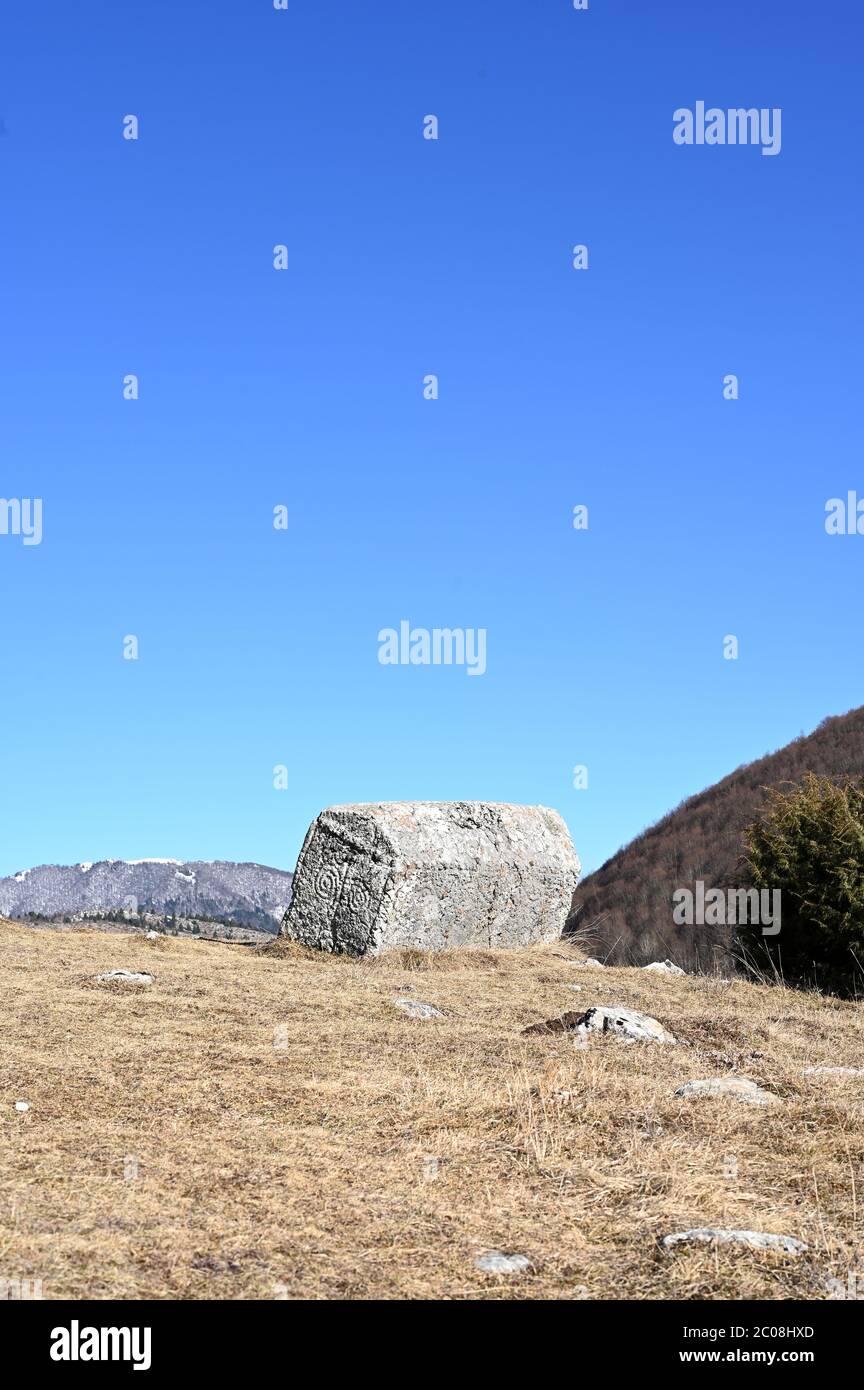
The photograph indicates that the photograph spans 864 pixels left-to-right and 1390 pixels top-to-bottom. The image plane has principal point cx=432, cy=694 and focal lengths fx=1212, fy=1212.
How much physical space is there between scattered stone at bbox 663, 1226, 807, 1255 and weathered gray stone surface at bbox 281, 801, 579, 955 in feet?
35.5

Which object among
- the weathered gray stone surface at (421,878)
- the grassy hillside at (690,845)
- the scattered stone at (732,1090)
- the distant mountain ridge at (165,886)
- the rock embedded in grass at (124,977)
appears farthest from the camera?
the distant mountain ridge at (165,886)

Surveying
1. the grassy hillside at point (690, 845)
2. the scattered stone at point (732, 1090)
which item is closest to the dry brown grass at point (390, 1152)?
the scattered stone at point (732, 1090)

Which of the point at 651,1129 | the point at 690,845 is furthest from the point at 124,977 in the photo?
the point at 690,845

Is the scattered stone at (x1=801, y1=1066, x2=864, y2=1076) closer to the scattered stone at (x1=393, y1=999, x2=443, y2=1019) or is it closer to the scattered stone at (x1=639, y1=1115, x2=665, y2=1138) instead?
the scattered stone at (x1=639, y1=1115, x2=665, y2=1138)

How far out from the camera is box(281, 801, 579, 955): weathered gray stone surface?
53.5 feet

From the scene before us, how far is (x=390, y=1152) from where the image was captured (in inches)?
265

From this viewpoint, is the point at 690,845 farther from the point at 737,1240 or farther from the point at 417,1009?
the point at 737,1240

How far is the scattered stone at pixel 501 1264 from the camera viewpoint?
511 centimetres

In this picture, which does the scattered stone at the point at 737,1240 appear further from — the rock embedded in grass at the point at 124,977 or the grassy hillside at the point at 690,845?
the grassy hillside at the point at 690,845

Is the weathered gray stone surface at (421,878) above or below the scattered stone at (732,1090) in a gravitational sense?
above

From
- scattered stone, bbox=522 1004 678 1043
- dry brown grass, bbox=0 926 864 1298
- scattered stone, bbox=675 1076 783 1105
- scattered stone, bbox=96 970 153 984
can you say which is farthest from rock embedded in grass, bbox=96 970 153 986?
scattered stone, bbox=675 1076 783 1105

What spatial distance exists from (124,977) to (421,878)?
5.04m

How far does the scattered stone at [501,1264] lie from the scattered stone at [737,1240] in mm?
694
